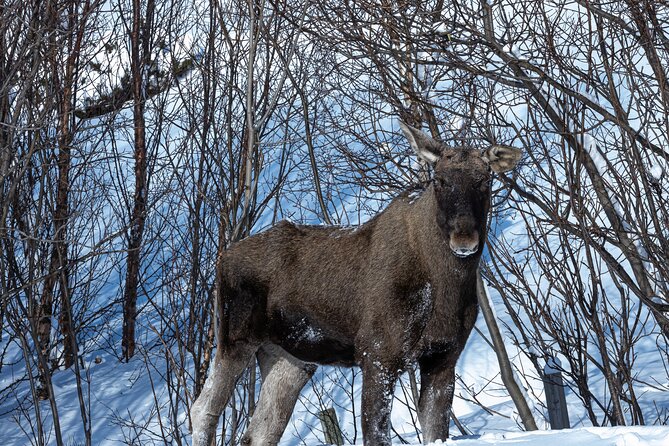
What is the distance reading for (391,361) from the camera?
4.38 m

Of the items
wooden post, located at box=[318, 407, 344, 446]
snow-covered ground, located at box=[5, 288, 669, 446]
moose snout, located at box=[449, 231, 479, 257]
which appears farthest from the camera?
snow-covered ground, located at box=[5, 288, 669, 446]

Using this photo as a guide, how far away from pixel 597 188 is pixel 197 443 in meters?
3.53

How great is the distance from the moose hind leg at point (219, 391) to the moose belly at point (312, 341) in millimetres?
305

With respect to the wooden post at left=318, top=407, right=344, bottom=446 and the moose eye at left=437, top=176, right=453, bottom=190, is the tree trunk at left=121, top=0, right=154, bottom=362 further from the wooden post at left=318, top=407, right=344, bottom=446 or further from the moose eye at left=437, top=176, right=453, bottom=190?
the moose eye at left=437, top=176, right=453, bottom=190

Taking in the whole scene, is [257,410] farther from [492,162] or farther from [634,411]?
[634,411]

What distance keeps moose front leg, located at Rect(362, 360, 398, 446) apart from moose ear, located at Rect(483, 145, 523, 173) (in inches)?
51.7

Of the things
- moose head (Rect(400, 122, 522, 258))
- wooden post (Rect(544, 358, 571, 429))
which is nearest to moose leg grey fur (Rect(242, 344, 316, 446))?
moose head (Rect(400, 122, 522, 258))

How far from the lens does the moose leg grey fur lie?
5348 mm

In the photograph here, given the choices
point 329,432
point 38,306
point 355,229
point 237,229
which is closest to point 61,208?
point 38,306

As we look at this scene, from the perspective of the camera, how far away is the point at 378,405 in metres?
4.38

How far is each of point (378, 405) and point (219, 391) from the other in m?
1.29

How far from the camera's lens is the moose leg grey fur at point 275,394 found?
5.35 metres

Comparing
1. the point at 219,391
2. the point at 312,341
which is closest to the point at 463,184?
the point at 312,341

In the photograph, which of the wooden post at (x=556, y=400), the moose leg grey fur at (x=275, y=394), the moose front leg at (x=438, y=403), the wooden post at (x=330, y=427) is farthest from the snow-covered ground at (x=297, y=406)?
the moose front leg at (x=438, y=403)
